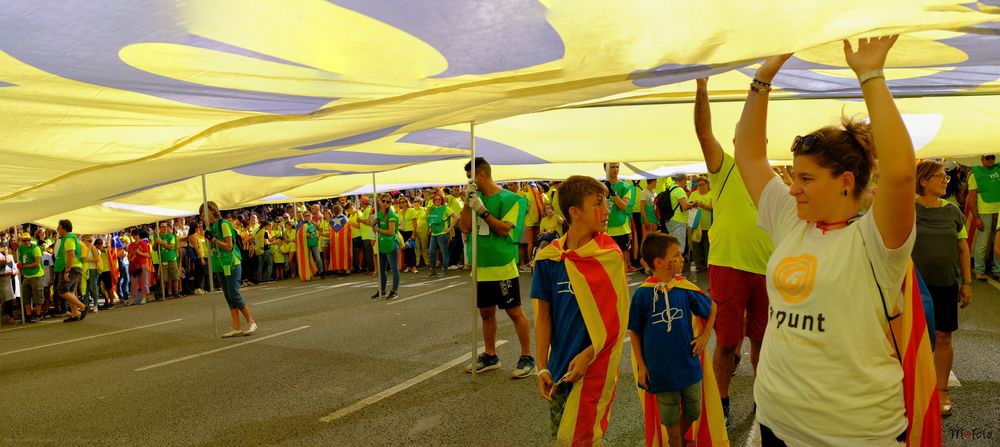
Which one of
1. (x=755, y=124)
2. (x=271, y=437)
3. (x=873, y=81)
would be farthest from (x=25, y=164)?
(x=873, y=81)

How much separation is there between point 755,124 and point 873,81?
21.9 inches

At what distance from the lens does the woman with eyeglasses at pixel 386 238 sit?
1221cm

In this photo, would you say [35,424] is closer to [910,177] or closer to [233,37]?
[233,37]

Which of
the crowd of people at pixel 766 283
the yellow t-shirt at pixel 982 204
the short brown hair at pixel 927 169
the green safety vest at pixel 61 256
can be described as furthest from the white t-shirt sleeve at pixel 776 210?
the green safety vest at pixel 61 256

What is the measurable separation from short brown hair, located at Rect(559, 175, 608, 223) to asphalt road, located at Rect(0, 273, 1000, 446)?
1.97 meters

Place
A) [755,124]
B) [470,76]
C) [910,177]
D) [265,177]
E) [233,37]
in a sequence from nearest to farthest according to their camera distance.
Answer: [910,177], [755,124], [233,37], [470,76], [265,177]

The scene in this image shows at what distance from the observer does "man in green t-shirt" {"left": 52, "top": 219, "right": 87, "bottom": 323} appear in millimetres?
12830

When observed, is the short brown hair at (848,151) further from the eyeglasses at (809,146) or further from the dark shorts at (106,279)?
the dark shorts at (106,279)

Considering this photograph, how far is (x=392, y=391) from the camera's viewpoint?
6246 millimetres

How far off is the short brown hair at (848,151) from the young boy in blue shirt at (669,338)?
1.67 m

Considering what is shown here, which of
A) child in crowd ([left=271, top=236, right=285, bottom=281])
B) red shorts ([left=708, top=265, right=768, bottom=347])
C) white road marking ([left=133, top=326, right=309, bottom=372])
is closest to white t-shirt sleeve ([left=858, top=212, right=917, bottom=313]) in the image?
red shorts ([left=708, top=265, right=768, bottom=347])

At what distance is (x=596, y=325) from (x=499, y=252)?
10.5 feet

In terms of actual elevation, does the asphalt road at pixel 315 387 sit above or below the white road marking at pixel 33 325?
above

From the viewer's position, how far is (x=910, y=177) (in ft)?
5.73
